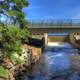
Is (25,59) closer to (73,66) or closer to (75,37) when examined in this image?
(73,66)

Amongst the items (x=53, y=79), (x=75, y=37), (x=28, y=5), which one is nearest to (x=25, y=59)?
(x=53, y=79)

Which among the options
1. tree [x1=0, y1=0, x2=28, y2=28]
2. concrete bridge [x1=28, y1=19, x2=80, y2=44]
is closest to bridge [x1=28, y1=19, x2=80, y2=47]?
concrete bridge [x1=28, y1=19, x2=80, y2=44]

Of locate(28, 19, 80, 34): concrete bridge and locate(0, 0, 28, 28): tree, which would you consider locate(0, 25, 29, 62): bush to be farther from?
locate(28, 19, 80, 34): concrete bridge

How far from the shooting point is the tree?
3933 cm

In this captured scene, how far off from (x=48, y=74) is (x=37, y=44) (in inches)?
1791

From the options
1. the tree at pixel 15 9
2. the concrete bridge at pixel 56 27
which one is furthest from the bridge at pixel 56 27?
the tree at pixel 15 9

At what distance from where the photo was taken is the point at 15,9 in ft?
134

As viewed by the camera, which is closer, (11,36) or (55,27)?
(11,36)

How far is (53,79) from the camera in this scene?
4625cm

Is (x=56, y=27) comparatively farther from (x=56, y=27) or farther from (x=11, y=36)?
(x=11, y=36)

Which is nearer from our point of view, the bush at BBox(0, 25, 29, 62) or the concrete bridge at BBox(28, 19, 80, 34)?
the bush at BBox(0, 25, 29, 62)

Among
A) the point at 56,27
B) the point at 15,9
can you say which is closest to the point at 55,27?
the point at 56,27

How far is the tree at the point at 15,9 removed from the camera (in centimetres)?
3933

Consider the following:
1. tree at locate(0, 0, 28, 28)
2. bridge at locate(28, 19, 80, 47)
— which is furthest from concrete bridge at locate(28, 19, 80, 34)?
tree at locate(0, 0, 28, 28)
